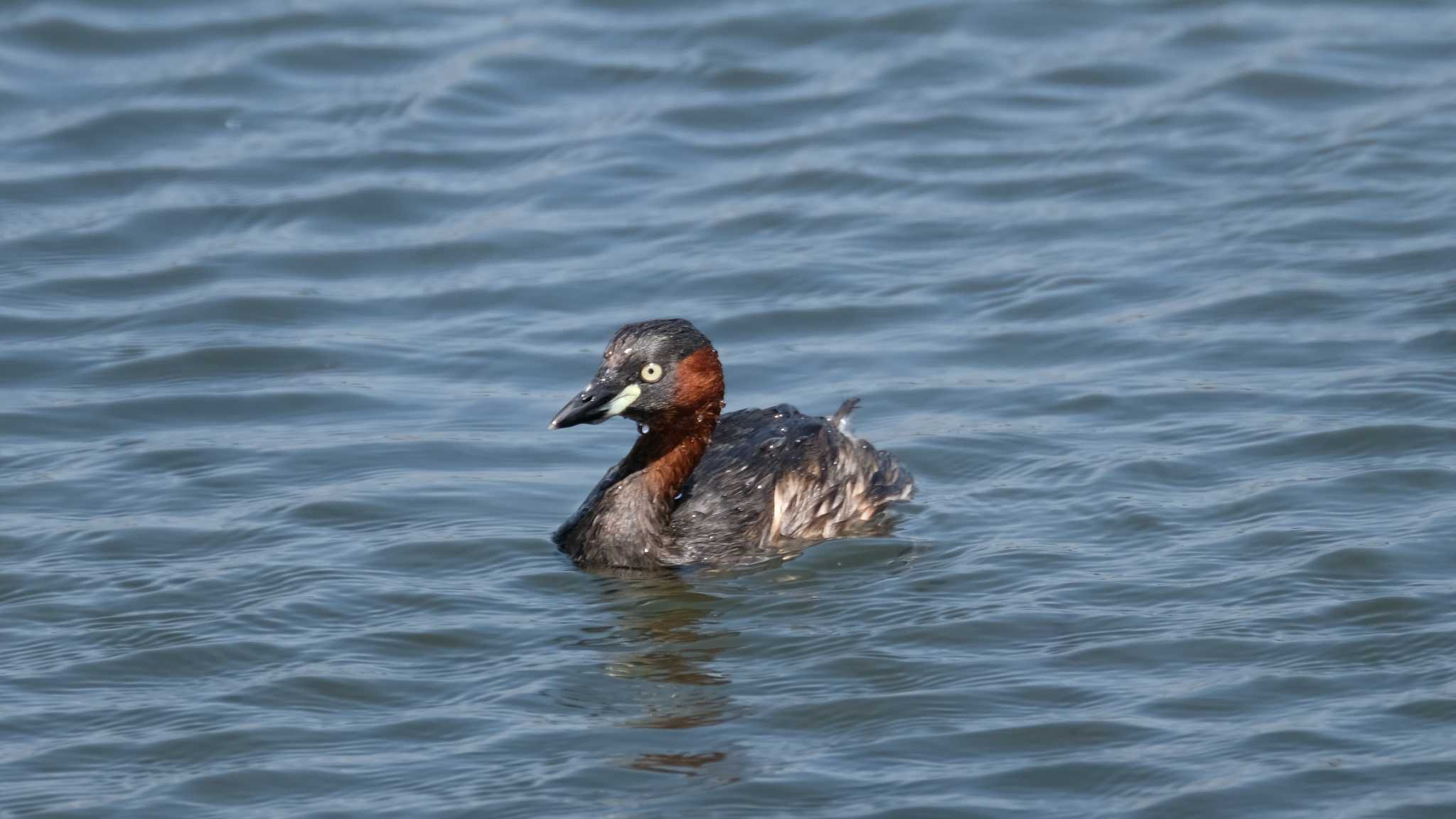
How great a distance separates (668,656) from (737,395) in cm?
305

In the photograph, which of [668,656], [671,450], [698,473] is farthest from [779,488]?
[668,656]

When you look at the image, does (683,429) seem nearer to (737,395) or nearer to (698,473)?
(698,473)

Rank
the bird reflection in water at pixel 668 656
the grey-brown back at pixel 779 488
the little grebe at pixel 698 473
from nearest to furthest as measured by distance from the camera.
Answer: the bird reflection in water at pixel 668 656 → the little grebe at pixel 698 473 → the grey-brown back at pixel 779 488

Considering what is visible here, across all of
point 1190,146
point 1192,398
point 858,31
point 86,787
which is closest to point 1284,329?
point 1192,398

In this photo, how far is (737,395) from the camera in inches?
411

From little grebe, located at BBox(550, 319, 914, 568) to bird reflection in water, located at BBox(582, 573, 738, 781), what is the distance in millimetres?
232

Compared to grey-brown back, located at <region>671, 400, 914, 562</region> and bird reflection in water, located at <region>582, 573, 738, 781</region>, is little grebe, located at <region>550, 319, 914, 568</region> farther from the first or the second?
bird reflection in water, located at <region>582, 573, 738, 781</region>

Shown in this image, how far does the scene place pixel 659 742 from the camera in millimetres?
6820

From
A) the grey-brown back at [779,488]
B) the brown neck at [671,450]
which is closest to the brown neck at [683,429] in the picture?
the brown neck at [671,450]

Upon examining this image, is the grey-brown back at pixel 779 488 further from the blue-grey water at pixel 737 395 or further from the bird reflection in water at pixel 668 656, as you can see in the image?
the bird reflection in water at pixel 668 656

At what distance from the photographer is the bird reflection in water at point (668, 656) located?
6738 mm

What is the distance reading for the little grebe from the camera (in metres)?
8.59

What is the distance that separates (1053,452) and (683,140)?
17.1ft

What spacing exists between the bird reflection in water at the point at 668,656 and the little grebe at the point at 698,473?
23 cm
